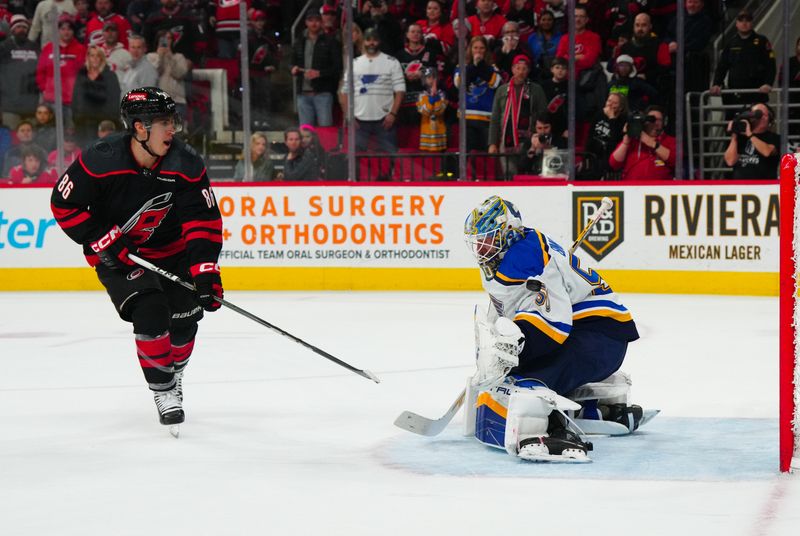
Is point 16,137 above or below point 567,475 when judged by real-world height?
above

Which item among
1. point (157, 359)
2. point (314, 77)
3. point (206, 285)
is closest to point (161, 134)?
point (206, 285)

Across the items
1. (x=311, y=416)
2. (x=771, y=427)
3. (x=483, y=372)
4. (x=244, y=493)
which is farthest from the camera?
(x=311, y=416)

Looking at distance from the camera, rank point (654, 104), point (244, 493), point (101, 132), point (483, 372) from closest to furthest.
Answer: point (244, 493) → point (483, 372) → point (654, 104) → point (101, 132)

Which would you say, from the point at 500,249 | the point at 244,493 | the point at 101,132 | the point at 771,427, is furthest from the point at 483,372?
the point at 101,132

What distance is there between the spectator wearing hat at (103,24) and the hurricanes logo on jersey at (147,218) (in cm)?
593

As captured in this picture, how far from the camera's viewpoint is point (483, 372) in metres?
3.75

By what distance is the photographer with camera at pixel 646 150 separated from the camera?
9141 mm

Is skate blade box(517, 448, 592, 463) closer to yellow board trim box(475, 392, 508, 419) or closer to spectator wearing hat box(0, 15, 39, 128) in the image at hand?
yellow board trim box(475, 392, 508, 419)

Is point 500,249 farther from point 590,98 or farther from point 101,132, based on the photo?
point 101,132

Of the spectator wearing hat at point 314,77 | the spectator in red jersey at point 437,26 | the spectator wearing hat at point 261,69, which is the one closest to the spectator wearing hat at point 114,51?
the spectator wearing hat at point 261,69

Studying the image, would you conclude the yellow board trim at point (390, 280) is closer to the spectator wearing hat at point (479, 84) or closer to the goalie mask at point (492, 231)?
the spectator wearing hat at point (479, 84)

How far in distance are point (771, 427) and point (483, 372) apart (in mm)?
1187

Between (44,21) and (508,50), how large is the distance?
385 centimetres

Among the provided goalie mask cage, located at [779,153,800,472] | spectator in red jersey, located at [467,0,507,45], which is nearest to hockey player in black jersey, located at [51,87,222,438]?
goalie mask cage, located at [779,153,800,472]
